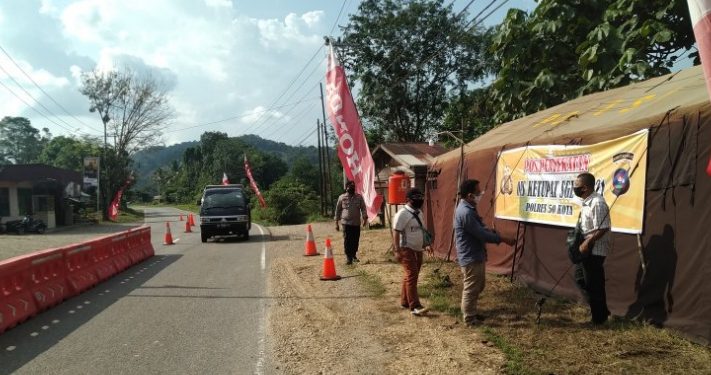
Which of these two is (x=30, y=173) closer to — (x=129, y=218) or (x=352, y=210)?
(x=129, y=218)

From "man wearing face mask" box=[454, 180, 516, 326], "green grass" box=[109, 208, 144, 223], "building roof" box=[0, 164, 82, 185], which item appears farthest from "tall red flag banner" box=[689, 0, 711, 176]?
"green grass" box=[109, 208, 144, 223]

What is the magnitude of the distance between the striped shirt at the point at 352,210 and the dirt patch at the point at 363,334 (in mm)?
2078

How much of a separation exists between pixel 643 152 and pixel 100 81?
54.2 metres

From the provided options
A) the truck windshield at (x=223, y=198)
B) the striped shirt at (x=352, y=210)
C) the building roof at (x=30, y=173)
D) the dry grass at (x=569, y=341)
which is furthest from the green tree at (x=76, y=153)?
the dry grass at (x=569, y=341)

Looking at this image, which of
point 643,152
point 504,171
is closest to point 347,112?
point 504,171

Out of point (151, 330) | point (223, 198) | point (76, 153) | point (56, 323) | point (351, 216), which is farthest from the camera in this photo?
point (76, 153)

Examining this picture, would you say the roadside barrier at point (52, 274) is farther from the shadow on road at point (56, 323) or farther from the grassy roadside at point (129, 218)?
the grassy roadside at point (129, 218)

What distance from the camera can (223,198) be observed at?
20891 mm

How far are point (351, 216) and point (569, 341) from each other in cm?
712

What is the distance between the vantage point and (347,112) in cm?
1111

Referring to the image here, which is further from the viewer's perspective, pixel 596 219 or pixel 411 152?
pixel 411 152

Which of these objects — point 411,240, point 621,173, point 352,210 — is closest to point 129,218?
point 352,210

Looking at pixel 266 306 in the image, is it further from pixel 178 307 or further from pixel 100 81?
pixel 100 81

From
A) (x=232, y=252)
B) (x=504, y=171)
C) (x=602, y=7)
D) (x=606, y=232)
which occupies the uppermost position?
(x=602, y=7)
